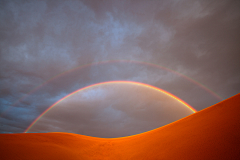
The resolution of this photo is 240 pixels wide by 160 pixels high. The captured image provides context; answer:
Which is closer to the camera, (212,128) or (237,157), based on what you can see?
(237,157)

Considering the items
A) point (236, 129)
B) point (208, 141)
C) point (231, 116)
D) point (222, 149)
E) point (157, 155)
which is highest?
point (231, 116)

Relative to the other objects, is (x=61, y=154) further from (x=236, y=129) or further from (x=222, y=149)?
(x=236, y=129)

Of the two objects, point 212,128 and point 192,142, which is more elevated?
point 212,128

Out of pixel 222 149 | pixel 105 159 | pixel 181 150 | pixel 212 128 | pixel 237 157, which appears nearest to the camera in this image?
pixel 237 157

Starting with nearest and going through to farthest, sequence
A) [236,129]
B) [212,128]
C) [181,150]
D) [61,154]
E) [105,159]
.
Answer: [236,129]
[181,150]
[212,128]
[61,154]
[105,159]

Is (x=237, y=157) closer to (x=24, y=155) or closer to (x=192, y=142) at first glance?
(x=192, y=142)

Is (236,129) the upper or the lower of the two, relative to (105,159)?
upper

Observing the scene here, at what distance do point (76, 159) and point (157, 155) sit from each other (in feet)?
30.4

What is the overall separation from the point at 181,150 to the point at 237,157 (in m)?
4.13

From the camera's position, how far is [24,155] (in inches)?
421

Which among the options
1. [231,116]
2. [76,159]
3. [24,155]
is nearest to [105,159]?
[76,159]

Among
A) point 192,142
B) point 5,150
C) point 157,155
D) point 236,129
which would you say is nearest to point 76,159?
point 5,150

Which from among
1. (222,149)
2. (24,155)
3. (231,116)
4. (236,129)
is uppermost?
(231,116)

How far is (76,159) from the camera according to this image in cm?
1338
